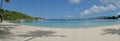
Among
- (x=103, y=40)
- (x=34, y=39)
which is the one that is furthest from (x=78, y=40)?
(x=34, y=39)

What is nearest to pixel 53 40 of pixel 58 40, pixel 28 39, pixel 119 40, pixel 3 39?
pixel 58 40

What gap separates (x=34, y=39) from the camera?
15398mm

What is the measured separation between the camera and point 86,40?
1520cm

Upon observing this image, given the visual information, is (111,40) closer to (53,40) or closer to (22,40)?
(53,40)

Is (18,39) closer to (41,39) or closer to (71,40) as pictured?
(41,39)

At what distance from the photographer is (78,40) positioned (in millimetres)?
15250

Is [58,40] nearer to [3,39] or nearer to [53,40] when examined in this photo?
[53,40]

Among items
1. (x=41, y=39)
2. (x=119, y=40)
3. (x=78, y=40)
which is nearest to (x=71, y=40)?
(x=78, y=40)

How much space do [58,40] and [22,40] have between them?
2079mm

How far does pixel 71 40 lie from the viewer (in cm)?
1533

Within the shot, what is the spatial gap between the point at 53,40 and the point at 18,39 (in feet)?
6.56

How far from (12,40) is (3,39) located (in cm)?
59

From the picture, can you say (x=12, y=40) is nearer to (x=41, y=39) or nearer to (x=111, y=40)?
(x=41, y=39)

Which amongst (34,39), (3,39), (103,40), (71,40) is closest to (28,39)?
(34,39)
